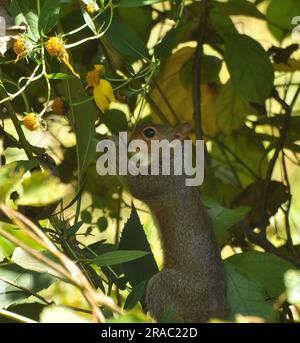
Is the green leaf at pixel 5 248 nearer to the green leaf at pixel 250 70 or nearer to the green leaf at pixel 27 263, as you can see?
the green leaf at pixel 27 263

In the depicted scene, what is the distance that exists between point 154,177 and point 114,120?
35 centimetres

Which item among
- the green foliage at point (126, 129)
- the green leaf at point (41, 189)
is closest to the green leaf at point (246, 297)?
the green foliage at point (126, 129)

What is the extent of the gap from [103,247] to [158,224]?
45cm

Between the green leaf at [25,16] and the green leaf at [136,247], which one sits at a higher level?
the green leaf at [25,16]

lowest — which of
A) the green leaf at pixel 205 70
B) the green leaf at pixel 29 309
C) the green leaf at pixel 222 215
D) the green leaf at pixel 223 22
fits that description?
the green leaf at pixel 29 309

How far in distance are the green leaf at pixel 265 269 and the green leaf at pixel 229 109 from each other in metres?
0.76

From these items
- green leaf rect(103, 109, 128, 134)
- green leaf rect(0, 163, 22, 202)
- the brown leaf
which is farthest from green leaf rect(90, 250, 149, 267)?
the brown leaf

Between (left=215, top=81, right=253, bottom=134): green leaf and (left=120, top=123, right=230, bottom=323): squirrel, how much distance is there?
1.00 feet

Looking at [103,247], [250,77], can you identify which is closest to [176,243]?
[103,247]

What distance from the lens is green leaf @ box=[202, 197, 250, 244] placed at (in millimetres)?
2199

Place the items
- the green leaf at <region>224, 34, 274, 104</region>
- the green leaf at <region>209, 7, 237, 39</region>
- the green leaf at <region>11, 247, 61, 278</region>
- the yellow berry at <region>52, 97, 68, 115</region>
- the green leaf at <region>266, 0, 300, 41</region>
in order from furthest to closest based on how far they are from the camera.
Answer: the green leaf at <region>266, 0, 300, 41</region> → the green leaf at <region>209, 7, 237, 39</region> → the green leaf at <region>224, 34, 274, 104</region> → the yellow berry at <region>52, 97, 68, 115</region> → the green leaf at <region>11, 247, 61, 278</region>

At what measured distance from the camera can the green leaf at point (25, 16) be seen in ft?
5.82

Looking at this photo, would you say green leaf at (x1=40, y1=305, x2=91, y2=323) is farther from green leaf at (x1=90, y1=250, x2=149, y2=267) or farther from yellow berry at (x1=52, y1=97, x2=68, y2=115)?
yellow berry at (x1=52, y1=97, x2=68, y2=115)
